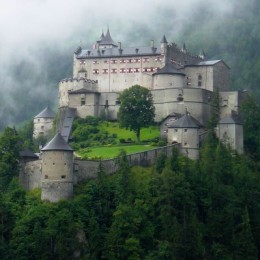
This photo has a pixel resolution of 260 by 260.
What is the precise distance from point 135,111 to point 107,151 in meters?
7.51

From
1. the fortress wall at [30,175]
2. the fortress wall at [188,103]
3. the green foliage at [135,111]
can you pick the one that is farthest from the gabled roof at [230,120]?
the fortress wall at [30,175]

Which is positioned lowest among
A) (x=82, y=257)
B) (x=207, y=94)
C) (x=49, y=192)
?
(x=82, y=257)

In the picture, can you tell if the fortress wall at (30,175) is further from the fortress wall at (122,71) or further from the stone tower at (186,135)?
the fortress wall at (122,71)

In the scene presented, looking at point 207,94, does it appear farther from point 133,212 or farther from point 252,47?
point 252,47

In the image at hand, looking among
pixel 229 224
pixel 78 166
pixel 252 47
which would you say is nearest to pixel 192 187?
pixel 229 224

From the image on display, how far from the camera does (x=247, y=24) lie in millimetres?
160875

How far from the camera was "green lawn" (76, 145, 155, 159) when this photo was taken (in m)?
89.3

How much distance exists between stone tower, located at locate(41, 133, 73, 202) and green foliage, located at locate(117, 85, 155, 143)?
1850cm

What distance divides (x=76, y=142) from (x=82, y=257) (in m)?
27.4

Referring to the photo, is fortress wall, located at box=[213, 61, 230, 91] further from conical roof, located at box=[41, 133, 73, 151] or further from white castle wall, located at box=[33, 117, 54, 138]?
conical roof, located at box=[41, 133, 73, 151]

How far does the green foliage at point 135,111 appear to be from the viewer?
318ft

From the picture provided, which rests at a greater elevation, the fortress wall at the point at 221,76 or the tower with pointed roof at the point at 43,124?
the fortress wall at the point at 221,76

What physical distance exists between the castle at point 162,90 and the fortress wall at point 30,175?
15436 millimetres

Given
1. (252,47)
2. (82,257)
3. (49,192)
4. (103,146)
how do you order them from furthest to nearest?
(252,47) → (103,146) → (49,192) → (82,257)
